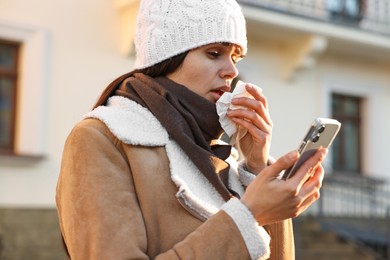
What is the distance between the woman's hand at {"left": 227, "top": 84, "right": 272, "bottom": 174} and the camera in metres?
1.95

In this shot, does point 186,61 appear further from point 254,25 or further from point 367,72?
point 367,72

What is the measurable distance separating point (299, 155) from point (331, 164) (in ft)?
39.2

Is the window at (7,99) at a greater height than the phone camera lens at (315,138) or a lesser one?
lesser

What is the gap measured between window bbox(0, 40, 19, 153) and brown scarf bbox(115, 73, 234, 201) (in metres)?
8.37

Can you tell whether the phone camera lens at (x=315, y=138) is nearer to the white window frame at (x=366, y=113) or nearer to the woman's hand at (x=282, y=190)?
the woman's hand at (x=282, y=190)

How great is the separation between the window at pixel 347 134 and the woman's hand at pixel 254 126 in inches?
459

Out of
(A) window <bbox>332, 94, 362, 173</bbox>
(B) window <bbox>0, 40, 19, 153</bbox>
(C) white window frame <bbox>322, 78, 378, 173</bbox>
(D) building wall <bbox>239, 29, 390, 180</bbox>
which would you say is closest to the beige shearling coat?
(B) window <bbox>0, 40, 19, 153</bbox>

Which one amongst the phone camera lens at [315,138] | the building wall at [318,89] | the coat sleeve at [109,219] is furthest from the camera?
the building wall at [318,89]

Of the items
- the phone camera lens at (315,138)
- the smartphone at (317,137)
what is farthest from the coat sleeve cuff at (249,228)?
the phone camera lens at (315,138)

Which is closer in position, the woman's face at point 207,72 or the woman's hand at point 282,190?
the woman's hand at point 282,190

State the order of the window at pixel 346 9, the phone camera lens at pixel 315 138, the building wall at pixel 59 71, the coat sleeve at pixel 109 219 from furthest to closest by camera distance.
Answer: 1. the window at pixel 346 9
2. the building wall at pixel 59 71
3. the phone camera lens at pixel 315 138
4. the coat sleeve at pixel 109 219

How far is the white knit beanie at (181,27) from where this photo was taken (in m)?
2.01

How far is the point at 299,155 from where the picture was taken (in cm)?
178

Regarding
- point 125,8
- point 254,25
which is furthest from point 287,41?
point 125,8
